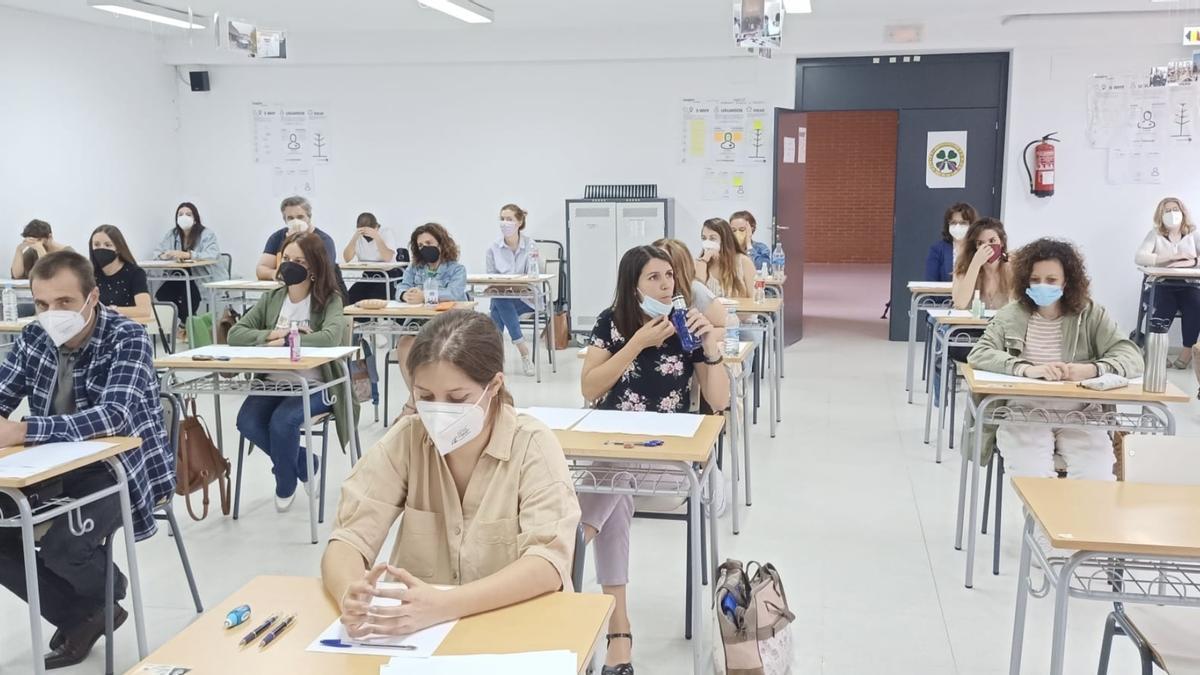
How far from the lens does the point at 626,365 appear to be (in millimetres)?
3285

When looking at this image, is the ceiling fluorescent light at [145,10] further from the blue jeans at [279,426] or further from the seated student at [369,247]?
the blue jeans at [279,426]

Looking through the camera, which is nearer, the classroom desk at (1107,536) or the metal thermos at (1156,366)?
the classroom desk at (1107,536)

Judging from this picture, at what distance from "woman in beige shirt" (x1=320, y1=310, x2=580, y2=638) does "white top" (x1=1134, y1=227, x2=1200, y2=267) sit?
304 inches

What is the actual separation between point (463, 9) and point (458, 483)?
638cm

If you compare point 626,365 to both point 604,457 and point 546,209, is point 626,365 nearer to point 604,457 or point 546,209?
point 604,457

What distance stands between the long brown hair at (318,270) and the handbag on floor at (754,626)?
2660 mm

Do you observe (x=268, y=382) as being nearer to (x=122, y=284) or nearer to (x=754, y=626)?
(x=122, y=284)

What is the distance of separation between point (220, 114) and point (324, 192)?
1.40 metres

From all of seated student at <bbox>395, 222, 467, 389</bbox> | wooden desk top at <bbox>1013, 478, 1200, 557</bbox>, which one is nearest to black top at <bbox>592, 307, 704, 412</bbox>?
wooden desk top at <bbox>1013, 478, 1200, 557</bbox>

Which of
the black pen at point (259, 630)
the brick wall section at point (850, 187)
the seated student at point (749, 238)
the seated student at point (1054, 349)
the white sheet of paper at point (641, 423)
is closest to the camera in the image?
the black pen at point (259, 630)

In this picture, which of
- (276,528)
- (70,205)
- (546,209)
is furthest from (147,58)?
(276,528)

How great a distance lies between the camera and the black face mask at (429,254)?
255 inches

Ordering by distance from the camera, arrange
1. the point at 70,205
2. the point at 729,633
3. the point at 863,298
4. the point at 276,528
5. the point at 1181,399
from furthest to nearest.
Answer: the point at 863,298 → the point at 70,205 → the point at 276,528 → the point at 1181,399 → the point at 729,633

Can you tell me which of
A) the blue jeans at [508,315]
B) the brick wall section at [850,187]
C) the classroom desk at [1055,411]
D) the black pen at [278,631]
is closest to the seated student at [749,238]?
the blue jeans at [508,315]
